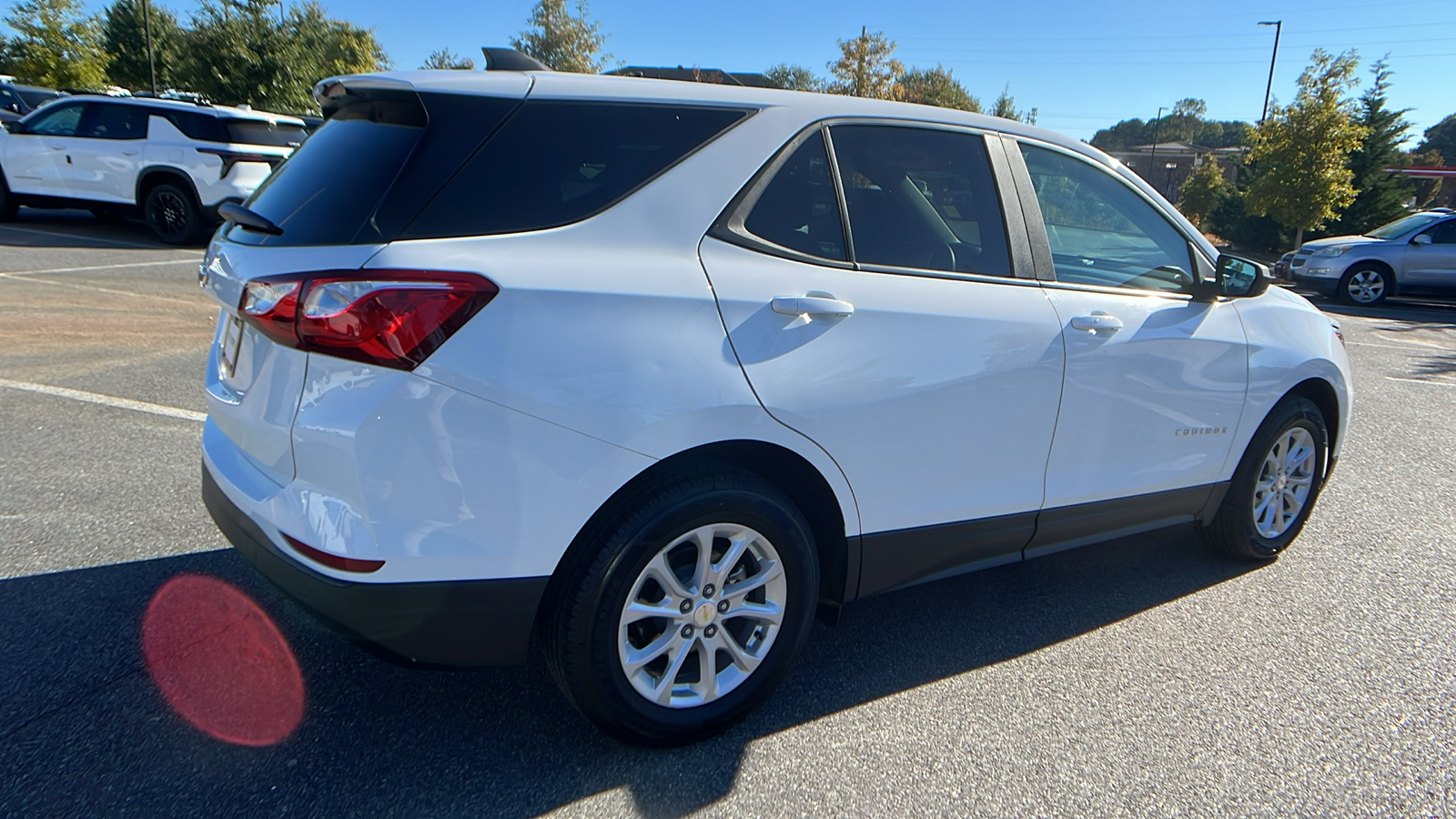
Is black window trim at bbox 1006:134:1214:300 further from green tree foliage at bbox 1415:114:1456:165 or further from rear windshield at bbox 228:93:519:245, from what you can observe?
green tree foliage at bbox 1415:114:1456:165

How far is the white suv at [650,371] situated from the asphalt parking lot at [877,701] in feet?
0.92

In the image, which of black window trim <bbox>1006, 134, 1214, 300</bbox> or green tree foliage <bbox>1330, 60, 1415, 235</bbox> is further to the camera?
green tree foliage <bbox>1330, 60, 1415, 235</bbox>

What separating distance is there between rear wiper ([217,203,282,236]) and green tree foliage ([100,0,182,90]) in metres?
47.1

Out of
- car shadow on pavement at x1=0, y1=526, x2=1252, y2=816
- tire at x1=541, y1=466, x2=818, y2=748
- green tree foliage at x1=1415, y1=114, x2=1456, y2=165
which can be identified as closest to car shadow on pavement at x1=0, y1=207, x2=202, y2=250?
car shadow on pavement at x1=0, y1=526, x2=1252, y2=816

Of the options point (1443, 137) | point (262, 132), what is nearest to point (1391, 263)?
point (262, 132)

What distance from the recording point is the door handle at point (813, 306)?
8.05 feet

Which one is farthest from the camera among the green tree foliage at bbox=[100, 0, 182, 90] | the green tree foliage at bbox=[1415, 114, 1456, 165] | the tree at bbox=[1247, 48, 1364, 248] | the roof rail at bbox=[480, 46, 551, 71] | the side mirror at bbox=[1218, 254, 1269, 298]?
the green tree foliage at bbox=[1415, 114, 1456, 165]

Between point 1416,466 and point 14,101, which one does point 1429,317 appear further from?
point 14,101

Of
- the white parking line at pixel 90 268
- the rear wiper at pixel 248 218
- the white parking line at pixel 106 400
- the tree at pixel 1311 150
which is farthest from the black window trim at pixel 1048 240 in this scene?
the tree at pixel 1311 150

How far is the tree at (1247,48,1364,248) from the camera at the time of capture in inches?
800

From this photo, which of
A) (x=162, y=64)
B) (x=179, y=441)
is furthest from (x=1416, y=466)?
(x=162, y=64)

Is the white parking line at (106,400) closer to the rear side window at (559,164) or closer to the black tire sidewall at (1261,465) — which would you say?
the rear side window at (559,164)

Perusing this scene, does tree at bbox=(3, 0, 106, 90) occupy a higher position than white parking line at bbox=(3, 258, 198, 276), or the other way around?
tree at bbox=(3, 0, 106, 90)

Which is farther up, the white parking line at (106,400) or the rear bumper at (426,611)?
the rear bumper at (426,611)
